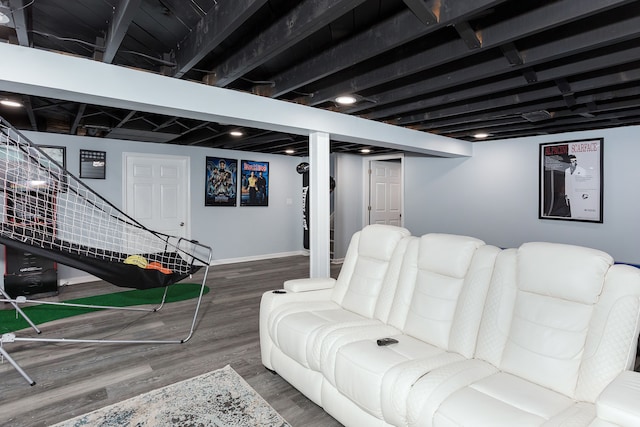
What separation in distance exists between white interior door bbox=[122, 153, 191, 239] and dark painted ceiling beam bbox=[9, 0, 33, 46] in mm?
3733

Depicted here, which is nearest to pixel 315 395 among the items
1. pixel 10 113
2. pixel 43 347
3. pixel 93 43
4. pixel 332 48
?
pixel 332 48

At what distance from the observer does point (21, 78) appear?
2250 mm

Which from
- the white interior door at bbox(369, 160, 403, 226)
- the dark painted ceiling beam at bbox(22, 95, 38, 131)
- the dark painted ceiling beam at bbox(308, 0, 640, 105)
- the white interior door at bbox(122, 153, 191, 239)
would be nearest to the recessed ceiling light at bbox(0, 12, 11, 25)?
the dark painted ceiling beam at bbox(22, 95, 38, 131)

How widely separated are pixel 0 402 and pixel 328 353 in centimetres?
219

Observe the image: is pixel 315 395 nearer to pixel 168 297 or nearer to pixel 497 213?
pixel 168 297

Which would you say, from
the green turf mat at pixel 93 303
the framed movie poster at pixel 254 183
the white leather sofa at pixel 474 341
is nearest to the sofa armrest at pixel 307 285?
the white leather sofa at pixel 474 341

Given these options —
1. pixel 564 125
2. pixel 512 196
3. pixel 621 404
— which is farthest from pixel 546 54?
pixel 512 196

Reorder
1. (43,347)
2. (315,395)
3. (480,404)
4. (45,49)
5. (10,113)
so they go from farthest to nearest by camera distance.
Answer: (10,113), (43,347), (45,49), (315,395), (480,404)

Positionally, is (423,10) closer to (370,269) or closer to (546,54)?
(546,54)

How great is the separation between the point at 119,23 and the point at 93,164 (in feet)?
14.0

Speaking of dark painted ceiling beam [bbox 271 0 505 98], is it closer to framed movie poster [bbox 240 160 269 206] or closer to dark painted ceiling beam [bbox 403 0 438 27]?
dark painted ceiling beam [bbox 403 0 438 27]

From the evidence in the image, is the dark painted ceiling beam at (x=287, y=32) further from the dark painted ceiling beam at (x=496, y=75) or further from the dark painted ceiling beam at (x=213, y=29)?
the dark painted ceiling beam at (x=496, y=75)

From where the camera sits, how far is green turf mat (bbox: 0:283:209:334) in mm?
3758

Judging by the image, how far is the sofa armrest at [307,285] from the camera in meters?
2.86
